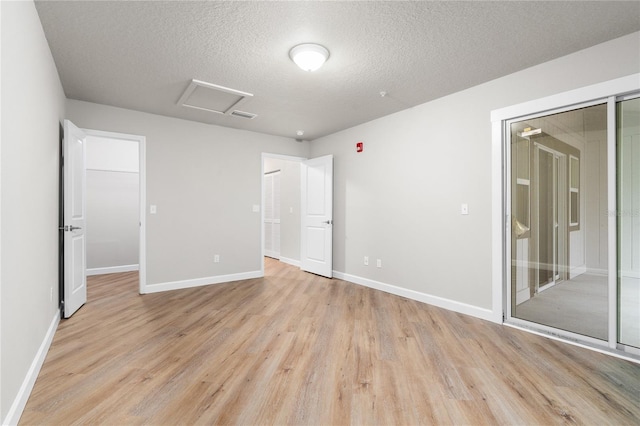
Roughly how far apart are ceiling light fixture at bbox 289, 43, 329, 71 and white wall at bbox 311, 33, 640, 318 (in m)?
1.74

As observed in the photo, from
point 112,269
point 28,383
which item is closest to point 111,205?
point 112,269

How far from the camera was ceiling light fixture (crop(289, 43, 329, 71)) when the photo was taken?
8.04 feet

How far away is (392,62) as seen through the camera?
8.97 feet

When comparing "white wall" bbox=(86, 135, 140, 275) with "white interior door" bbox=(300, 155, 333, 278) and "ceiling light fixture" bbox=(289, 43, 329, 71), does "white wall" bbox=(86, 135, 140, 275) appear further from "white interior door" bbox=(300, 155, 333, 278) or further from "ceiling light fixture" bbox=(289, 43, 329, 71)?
"ceiling light fixture" bbox=(289, 43, 329, 71)

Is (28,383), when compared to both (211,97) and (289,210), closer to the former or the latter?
(211,97)

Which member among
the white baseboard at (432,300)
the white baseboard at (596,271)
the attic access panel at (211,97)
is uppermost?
the attic access panel at (211,97)

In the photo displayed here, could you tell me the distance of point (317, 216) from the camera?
532 centimetres

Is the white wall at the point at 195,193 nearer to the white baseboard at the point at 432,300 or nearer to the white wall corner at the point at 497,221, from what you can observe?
the white baseboard at the point at 432,300

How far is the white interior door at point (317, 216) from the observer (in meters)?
5.06

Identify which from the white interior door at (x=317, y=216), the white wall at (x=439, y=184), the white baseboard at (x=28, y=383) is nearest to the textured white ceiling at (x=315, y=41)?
the white wall at (x=439, y=184)

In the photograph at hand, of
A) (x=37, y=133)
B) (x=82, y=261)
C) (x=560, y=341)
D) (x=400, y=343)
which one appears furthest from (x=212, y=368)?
(x=560, y=341)

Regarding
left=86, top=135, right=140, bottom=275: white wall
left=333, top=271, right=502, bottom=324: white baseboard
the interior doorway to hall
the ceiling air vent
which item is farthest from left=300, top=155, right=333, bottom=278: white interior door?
left=86, top=135, right=140, bottom=275: white wall

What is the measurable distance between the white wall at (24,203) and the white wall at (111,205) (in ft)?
10.3

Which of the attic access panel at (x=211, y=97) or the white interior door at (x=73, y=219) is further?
the attic access panel at (x=211, y=97)
